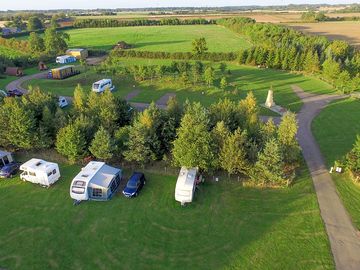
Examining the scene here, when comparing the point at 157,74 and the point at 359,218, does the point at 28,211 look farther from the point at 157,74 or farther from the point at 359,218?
the point at 157,74

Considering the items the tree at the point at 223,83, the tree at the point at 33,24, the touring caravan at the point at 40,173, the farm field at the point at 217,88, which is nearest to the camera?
the touring caravan at the point at 40,173

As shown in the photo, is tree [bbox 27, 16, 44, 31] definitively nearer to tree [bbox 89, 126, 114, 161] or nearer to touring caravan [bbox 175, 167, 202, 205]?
tree [bbox 89, 126, 114, 161]

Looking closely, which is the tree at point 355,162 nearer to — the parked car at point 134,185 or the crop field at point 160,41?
the parked car at point 134,185

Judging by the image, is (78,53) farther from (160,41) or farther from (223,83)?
(223,83)

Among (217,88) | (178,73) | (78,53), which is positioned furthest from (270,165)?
(78,53)

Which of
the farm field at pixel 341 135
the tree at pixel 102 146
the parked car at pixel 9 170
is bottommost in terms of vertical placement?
the farm field at pixel 341 135

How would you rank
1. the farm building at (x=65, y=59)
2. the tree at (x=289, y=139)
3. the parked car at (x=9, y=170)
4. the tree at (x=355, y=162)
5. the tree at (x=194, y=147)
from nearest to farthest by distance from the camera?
1. the tree at (x=194, y=147)
2. the tree at (x=355, y=162)
3. the tree at (x=289, y=139)
4. the parked car at (x=9, y=170)
5. the farm building at (x=65, y=59)

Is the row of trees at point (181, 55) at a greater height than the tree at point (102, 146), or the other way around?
the tree at point (102, 146)

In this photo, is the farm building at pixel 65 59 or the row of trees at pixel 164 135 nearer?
the row of trees at pixel 164 135

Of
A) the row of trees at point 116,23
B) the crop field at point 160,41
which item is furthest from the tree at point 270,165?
the row of trees at point 116,23
